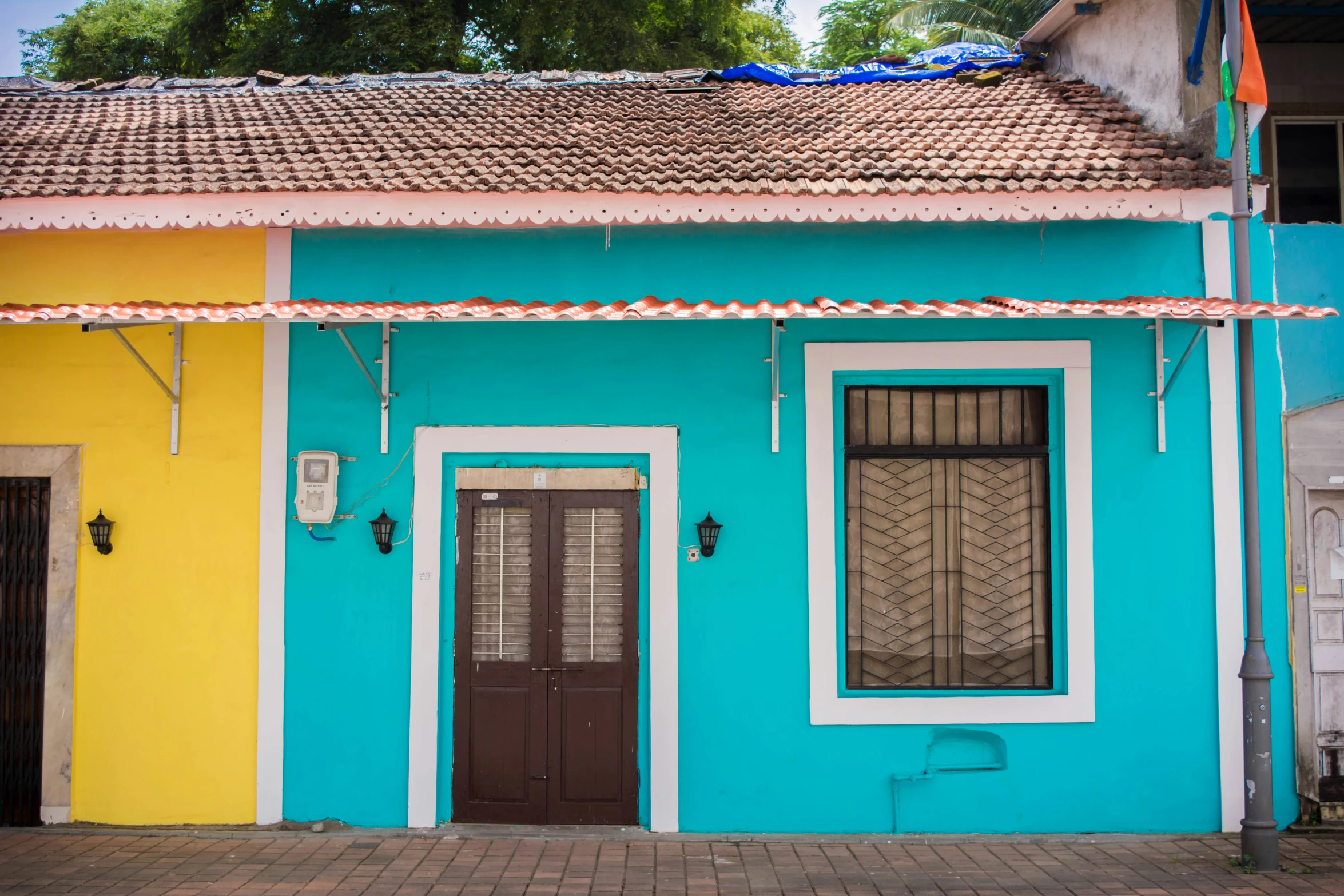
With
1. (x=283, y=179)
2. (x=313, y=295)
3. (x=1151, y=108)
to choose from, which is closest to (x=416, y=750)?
(x=313, y=295)

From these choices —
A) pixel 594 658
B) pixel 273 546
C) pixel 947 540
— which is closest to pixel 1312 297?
pixel 947 540

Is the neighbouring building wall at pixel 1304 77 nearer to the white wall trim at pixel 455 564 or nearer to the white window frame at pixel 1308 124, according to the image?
the white window frame at pixel 1308 124

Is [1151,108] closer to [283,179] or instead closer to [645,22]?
[283,179]

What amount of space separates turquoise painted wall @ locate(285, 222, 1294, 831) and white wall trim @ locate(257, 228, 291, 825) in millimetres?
79

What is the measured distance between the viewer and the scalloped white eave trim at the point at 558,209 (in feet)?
20.0

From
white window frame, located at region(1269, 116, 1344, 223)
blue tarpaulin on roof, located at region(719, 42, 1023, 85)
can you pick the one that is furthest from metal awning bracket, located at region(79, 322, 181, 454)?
white window frame, located at region(1269, 116, 1344, 223)

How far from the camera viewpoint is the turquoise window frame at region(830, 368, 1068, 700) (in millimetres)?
6258

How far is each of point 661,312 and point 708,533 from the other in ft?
4.99

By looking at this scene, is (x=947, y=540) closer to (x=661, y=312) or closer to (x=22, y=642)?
(x=661, y=312)

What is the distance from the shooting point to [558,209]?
616 centimetres

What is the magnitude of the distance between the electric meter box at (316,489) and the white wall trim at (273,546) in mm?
205

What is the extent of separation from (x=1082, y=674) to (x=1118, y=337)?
87.6 inches

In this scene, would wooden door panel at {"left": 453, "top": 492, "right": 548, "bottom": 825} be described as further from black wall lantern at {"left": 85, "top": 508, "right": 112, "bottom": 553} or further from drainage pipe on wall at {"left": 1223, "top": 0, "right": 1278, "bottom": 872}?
drainage pipe on wall at {"left": 1223, "top": 0, "right": 1278, "bottom": 872}

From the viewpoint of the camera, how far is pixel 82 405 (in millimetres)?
6477
